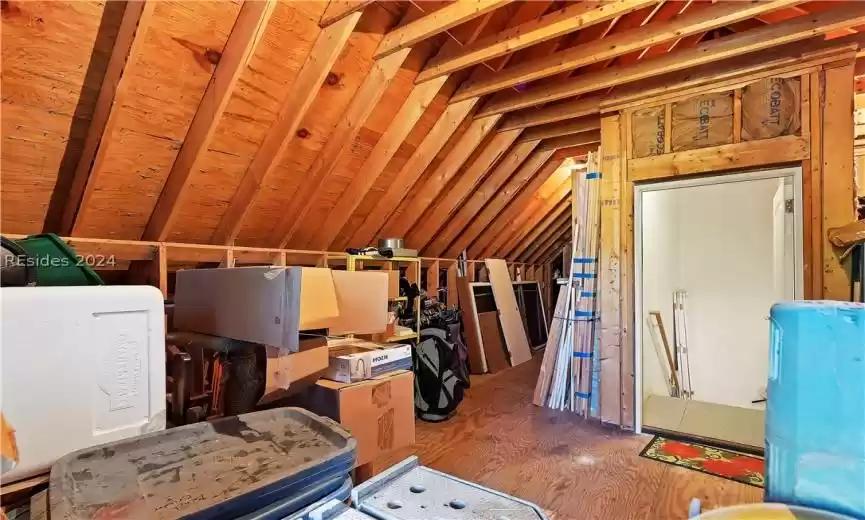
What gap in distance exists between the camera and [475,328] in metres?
5.16

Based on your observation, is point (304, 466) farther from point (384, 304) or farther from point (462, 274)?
point (462, 274)

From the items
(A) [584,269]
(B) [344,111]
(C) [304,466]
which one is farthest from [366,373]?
(A) [584,269]

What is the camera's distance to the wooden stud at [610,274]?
3.29 m

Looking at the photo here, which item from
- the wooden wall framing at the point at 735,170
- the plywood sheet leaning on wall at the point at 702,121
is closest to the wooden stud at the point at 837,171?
the wooden wall framing at the point at 735,170

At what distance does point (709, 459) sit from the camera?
2736mm

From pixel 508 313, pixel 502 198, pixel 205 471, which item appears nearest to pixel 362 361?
pixel 205 471

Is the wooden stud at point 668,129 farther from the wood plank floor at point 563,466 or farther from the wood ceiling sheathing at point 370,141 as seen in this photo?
the wood plank floor at point 563,466

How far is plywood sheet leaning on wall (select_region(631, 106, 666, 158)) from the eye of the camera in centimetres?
317

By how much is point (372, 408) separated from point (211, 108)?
1833 mm

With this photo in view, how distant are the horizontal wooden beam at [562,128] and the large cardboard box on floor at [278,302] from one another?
277 cm

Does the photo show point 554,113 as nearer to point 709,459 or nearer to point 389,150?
point 389,150

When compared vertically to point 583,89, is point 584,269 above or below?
below

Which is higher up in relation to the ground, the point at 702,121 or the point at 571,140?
the point at 571,140

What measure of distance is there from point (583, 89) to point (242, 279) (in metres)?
2.73
